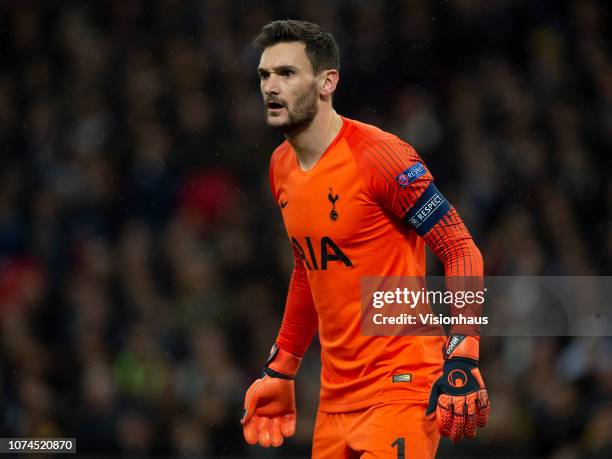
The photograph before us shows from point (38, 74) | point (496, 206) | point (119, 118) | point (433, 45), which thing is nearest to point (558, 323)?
point (496, 206)

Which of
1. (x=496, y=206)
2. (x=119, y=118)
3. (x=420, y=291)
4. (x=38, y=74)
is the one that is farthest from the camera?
(x=38, y=74)

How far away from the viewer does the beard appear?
14.9 ft

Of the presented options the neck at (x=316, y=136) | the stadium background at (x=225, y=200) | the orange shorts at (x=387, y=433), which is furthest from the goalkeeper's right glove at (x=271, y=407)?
the stadium background at (x=225, y=200)

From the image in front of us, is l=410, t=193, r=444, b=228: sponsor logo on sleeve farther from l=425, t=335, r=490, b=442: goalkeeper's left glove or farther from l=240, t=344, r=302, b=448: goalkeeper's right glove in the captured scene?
l=240, t=344, r=302, b=448: goalkeeper's right glove

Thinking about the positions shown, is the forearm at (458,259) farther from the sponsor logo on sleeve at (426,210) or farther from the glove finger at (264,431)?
the glove finger at (264,431)

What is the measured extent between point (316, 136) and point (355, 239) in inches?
18.7

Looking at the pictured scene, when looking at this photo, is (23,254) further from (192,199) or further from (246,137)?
(246,137)

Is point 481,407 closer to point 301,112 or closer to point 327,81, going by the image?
point 301,112

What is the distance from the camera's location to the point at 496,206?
9.13 meters

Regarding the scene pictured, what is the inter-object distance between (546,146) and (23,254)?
4.80 meters

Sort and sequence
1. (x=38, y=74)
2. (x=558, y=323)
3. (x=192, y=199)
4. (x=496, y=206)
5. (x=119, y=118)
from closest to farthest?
(x=558, y=323) < (x=496, y=206) < (x=192, y=199) < (x=119, y=118) < (x=38, y=74)

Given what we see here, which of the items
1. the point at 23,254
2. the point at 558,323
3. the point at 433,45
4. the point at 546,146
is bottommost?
the point at 558,323

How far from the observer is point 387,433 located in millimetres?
4348

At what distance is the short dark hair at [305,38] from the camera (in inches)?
181
